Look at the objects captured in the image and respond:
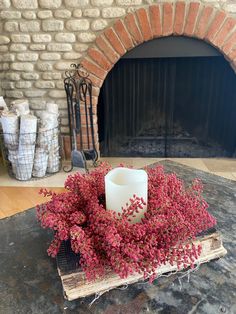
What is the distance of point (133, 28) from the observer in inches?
87.0

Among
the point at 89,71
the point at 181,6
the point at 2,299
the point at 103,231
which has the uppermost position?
the point at 181,6

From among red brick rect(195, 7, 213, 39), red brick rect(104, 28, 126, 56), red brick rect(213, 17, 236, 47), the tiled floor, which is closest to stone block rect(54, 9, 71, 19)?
red brick rect(104, 28, 126, 56)

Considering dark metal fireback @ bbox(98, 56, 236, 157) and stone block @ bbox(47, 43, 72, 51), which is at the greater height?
stone block @ bbox(47, 43, 72, 51)

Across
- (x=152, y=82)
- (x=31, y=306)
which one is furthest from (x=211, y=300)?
(x=152, y=82)

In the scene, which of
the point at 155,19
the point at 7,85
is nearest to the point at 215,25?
the point at 155,19

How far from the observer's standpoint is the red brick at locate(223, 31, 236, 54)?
7.13ft

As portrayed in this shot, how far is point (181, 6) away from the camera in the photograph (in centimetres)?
212

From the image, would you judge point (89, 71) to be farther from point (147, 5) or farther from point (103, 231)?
point (103, 231)

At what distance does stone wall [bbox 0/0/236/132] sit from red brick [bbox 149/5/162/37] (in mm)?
62

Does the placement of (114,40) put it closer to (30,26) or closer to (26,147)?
(30,26)

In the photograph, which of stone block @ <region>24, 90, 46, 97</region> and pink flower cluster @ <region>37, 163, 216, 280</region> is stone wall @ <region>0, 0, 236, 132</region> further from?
pink flower cluster @ <region>37, 163, 216, 280</region>

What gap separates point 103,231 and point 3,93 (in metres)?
2.39

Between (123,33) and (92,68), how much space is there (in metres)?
0.38

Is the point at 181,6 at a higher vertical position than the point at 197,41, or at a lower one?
higher
